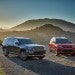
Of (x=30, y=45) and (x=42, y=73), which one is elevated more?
(x=30, y=45)

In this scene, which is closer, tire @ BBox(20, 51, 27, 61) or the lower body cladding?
tire @ BBox(20, 51, 27, 61)

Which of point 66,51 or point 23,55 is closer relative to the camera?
point 23,55

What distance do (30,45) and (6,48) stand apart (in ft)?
14.1

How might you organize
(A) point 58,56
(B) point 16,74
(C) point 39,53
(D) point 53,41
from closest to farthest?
1. (B) point 16,74
2. (C) point 39,53
3. (A) point 58,56
4. (D) point 53,41

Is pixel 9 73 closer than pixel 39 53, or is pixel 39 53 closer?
pixel 9 73

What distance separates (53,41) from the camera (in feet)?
119

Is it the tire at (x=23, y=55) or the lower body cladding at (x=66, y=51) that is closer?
the tire at (x=23, y=55)

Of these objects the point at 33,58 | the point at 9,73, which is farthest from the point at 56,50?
the point at 9,73

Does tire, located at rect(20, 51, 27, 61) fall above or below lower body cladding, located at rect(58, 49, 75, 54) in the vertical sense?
below

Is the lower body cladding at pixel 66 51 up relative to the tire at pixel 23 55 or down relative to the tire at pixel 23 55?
up

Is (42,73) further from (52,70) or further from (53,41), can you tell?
(53,41)

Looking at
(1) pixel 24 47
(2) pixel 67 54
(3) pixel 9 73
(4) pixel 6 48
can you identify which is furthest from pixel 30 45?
(3) pixel 9 73

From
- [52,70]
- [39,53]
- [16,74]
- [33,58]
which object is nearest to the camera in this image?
[16,74]

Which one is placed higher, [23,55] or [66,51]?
[66,51]
